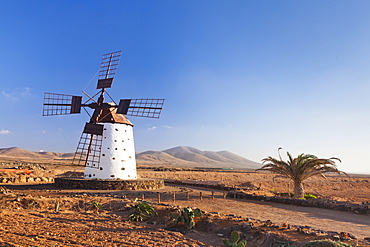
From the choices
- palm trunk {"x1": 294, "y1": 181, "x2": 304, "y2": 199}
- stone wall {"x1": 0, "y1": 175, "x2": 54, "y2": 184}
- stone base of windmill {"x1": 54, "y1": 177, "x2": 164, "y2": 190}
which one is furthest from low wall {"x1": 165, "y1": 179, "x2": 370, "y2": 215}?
stone wall {"x1": 0, "y1": 175, "x2": 54, "y2": 184}

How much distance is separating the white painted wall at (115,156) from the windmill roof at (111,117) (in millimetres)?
331

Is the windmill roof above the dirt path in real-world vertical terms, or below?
above

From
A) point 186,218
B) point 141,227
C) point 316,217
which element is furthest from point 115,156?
point 316,217

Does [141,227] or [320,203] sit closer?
[141,227]

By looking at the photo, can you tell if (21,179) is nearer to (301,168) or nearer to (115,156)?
(115,156)

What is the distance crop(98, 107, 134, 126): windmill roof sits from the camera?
22.8 metres

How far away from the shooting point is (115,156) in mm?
22281

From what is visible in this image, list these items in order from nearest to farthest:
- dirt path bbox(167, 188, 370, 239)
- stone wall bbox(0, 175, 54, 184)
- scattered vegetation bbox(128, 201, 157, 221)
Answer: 1. dirt path bbox(167, 188, 370, 239)
2. scattered vegetation bbox(128, 201, 157, 221)
3. stone wall bbox(0, 175, 54, 184)

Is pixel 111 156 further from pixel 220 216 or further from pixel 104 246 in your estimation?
pixel 104 246

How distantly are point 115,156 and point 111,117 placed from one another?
322 centimetres

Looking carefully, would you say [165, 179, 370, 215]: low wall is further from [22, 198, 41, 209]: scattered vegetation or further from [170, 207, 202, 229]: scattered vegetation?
[22, 198, 41, 209]: scattered vegetation

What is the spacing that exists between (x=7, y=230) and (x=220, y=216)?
22.0ft

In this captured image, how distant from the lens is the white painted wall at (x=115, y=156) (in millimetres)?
22000

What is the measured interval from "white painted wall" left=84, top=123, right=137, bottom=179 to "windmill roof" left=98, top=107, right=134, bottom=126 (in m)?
0.33
